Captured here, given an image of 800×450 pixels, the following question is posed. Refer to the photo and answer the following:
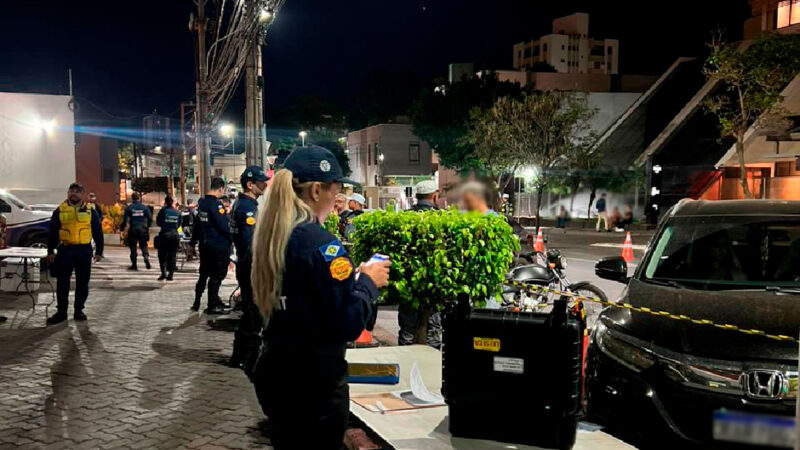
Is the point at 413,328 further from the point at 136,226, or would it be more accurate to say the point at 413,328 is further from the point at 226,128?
the point at 226,128

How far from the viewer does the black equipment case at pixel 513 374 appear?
3820 millimetres

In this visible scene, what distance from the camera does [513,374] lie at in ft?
12.8

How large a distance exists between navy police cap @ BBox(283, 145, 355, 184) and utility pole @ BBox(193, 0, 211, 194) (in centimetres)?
1644

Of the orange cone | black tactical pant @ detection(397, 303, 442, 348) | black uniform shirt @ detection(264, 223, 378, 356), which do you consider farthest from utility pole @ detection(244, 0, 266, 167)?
black uniform shirt @ detection(264, 223, 378, 356)

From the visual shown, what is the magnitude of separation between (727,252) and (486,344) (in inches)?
108

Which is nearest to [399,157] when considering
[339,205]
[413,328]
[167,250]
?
[167,250]

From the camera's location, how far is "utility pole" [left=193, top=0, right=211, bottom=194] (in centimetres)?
1953

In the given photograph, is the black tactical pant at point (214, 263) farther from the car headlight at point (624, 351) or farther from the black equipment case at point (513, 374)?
the black equipment case at point (513, 374)

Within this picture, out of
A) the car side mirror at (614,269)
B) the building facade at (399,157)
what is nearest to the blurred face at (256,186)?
the car side mirror at (614,269)

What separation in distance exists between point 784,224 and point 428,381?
3.15 m

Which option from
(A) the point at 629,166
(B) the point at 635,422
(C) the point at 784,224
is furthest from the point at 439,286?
(A) the point at 629,166

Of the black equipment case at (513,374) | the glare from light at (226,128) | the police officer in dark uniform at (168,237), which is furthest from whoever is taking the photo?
the glare from light at (226,128)

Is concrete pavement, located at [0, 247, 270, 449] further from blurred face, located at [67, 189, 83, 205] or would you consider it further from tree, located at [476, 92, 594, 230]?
tree, located at [476, 92, 594, 230]

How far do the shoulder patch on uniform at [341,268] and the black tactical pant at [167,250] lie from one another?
13.5 m
